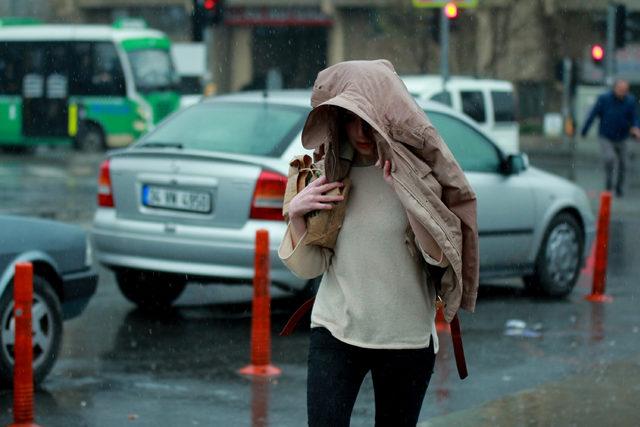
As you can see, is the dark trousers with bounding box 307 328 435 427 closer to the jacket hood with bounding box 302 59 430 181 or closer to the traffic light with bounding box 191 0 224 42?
the jacket hood with bounding box 302 59 430 181

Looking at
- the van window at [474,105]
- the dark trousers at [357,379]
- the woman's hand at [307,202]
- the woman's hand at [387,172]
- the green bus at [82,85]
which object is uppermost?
the woman's hand at [387,172]

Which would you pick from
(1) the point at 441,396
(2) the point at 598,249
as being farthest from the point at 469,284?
(2) the point at 598,249

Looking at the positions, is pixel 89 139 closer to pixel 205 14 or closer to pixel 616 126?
pixel 205 14

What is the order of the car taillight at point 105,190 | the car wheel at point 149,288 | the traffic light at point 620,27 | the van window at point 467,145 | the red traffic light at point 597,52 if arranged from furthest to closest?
the red traffic light at point 597,52 < the traffic light at point 620,27 < the van window at point 467,145 < the car wheel at point 149,288 < the car taillight at point 105,190

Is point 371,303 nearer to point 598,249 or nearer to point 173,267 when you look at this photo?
point 173,267

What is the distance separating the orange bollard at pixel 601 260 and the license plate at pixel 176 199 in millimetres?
3109

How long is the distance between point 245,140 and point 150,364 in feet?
6.59

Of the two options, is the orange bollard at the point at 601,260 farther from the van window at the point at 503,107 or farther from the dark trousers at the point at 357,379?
the van window at the point at 503,107

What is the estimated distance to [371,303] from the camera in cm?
420

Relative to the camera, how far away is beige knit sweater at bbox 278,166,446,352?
4188 millimetres

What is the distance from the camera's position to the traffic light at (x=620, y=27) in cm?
2909

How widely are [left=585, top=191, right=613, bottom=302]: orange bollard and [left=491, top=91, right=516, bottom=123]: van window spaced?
12.8m

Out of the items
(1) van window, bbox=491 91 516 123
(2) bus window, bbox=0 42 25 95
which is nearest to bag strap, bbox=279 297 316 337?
(1) van window, bbox=491 91 516 123

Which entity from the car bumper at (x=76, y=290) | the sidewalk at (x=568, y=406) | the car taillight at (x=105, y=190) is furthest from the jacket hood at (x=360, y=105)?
the car taillight at (x=105, y=190)
